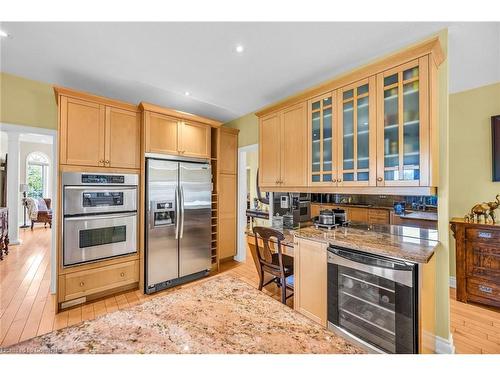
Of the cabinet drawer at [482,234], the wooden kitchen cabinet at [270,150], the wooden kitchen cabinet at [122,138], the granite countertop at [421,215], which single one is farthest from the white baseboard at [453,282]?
the wooden kitchen cabinet at [122,138]

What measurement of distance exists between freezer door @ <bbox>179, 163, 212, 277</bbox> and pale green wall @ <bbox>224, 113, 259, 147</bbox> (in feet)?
3.20

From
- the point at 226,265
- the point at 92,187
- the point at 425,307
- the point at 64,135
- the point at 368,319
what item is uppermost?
the point at 64,135

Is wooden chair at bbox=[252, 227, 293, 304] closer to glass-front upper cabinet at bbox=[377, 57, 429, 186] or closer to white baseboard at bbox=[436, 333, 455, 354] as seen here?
glass-front upper cabinet at bbox=[377, 57, 429, 186]

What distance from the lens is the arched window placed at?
7.20 m

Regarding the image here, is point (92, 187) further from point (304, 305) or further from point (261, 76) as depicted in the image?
point (304, 305)

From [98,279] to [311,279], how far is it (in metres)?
2.47

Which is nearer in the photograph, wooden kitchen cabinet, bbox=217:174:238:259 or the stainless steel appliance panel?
the stainless steel appliance panel

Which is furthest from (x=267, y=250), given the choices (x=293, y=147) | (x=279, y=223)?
(x=293, y=147)

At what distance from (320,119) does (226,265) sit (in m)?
2.92

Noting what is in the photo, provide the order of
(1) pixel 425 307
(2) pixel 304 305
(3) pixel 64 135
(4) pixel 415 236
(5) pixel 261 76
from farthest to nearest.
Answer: (5) pixel 261 76, (3) pixel 64 135, (2) pixel 304 305, (4) pixel 415 236, (1) pixel 425 307

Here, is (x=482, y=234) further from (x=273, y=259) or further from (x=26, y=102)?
(x=26, y=102)

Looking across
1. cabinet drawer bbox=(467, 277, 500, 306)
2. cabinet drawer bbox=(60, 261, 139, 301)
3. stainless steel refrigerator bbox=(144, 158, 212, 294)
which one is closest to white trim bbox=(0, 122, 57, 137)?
stainless steel refrigerator bbox=(144, 158, 212, 294)
